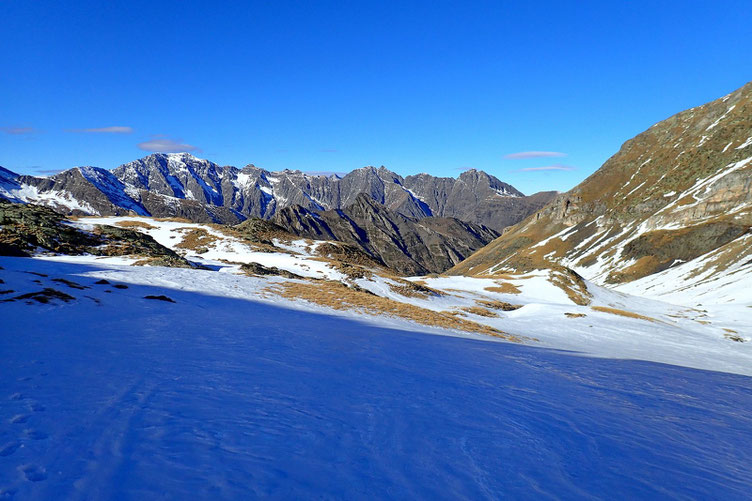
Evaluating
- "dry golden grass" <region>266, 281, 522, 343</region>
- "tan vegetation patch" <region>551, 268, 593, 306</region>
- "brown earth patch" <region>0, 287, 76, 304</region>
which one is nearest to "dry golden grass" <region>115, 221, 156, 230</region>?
"dry golden grass" <region>266, 281, 522, 343</region>

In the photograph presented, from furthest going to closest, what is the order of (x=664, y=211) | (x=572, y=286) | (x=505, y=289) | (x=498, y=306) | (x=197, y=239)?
(x=664, y=211) < (x=505, y=289) < (x=572, y=286) < (x=197, y=239) < (x=498, y=306)

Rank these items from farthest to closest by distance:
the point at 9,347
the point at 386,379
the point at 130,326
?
the point at 130,326 → the point at 386,379 → the point at 9,347

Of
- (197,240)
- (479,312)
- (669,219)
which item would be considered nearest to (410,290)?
(479,312)

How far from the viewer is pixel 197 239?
4784cm

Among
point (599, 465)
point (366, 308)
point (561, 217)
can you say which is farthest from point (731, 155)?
point (599, 465)

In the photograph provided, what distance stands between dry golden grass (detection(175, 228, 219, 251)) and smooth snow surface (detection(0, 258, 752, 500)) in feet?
113

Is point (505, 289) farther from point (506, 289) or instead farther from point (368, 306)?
point (368, 306)

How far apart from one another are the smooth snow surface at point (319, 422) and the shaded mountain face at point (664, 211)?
9823 centimetres

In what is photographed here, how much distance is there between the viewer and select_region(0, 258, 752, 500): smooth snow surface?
4.71 m

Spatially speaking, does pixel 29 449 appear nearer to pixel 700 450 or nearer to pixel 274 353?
pixel 274 353

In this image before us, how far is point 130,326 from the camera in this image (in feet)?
38.8

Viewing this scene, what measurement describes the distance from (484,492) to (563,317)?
30.7 meters

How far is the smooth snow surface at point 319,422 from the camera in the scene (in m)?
4.71

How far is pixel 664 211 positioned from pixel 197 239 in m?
149
